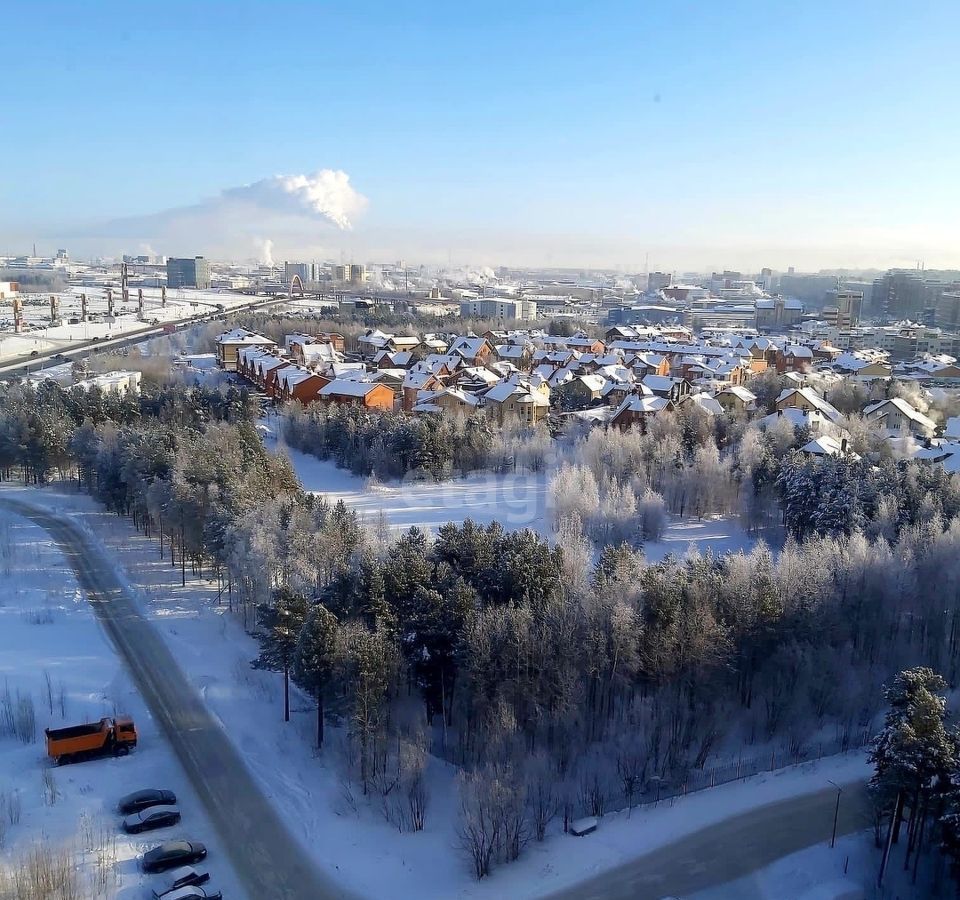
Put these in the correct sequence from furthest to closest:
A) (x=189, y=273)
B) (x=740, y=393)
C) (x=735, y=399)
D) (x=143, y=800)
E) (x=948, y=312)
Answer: (x=189, y=273)
(x=948, y=312)
(x=740, y=393)
(x=735, y=399)
(x=143, y=800)

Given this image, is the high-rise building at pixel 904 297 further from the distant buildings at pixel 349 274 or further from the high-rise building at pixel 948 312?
the distant buildings at pixel 349 274

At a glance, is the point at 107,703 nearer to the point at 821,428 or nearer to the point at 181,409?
the point at 181,409

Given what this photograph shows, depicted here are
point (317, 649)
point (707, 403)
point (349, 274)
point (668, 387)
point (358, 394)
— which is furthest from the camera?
point (349, 274)

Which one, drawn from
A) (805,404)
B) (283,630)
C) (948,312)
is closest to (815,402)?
(805,404)

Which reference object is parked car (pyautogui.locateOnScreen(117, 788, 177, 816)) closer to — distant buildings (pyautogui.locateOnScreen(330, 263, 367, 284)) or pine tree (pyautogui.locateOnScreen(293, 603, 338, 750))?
pine tree (pyautogui.locateOnScreen(293, 603, 338, 750))

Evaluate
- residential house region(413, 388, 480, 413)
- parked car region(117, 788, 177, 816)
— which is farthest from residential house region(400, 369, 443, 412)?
parked car region(117, 788, 177, 816)

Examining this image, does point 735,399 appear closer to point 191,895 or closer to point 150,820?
point 150,820
